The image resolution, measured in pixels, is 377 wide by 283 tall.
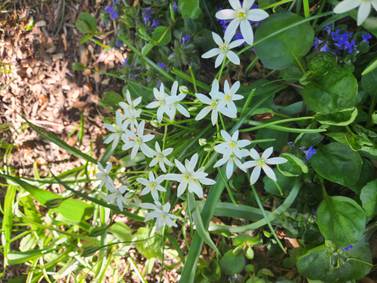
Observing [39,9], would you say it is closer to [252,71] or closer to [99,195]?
[99,195]

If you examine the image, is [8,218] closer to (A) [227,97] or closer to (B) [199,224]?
(B) [199,224]

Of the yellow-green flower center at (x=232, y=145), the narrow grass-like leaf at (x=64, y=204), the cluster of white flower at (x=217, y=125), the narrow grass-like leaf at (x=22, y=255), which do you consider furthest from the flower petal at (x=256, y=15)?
the narrow grass-like leaf at (x=22, y=255)

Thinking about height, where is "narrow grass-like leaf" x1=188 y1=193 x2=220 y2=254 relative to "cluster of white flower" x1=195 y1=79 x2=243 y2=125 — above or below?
below

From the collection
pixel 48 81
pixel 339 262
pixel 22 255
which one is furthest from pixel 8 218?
pixel 339 262

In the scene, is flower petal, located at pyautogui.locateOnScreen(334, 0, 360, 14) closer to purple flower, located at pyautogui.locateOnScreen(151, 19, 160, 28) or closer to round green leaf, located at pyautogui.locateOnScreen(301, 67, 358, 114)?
Answer: round green leaf, located at pyautogui.locateOnScreen(301, 67, 358, 114)

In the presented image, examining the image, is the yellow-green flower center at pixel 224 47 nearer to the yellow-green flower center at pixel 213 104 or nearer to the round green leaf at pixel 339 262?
the yellow-green flower center at pixel 213 104

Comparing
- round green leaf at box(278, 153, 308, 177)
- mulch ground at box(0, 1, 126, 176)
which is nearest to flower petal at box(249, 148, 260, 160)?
round green leaf at box(278, 153, 308, 177)

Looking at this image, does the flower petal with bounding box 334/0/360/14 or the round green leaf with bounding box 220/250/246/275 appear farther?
the round green leaf with bounding box 220/250/246/275
